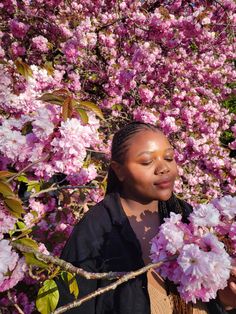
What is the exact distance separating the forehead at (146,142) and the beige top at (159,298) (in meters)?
0.60

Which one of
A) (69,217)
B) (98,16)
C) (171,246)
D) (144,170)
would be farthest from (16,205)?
(98,16)

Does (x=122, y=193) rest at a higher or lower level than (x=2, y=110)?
lower

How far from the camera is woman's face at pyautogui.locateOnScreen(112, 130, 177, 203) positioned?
1.75 meters

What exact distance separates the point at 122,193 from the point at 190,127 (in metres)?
3.02

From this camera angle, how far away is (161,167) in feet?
5.73

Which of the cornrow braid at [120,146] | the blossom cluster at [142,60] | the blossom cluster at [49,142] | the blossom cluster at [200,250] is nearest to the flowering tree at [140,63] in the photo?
the blossom cluster at [142,60]

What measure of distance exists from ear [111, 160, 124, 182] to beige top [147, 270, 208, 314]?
1.59 ft

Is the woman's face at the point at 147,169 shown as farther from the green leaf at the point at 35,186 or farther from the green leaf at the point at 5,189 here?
the green leaf at the point at 35,186

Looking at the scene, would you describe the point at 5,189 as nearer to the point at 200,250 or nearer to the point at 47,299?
the point at 47,299

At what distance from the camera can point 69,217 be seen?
286 centimetres

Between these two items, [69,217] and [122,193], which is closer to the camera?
[122,193]

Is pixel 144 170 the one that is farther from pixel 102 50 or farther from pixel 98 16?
pixel 98 16

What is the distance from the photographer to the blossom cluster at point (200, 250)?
1061 millimetres

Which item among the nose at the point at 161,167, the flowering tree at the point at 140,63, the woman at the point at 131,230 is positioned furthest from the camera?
the flowering tree at the point at 140,63
